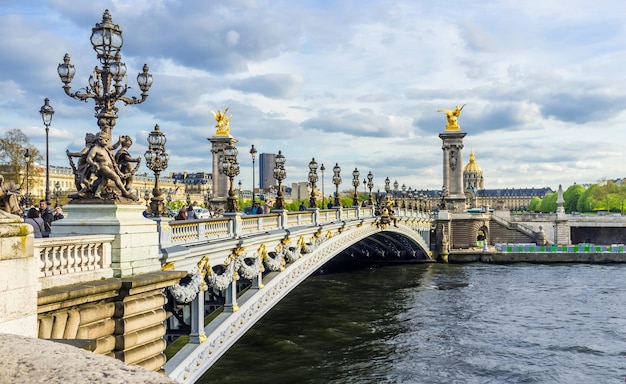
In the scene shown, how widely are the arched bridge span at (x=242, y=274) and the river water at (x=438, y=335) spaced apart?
10.7 ft

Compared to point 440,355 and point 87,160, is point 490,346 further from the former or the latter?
point 87,160

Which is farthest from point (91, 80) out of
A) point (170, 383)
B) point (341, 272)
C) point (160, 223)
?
point (341, 272)

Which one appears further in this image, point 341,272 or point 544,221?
point 544,221

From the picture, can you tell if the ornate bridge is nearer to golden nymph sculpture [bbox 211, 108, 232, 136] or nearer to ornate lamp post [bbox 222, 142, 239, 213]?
ornate lamp post [bbox 222, 142, 239, 213]

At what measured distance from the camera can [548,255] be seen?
65188mm

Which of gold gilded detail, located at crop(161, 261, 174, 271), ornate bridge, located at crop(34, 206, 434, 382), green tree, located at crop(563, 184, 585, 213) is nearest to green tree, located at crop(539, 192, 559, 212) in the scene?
green tree, located at crop(563, 184, 585, 213)

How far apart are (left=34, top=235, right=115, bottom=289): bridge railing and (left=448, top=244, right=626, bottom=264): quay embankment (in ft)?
192

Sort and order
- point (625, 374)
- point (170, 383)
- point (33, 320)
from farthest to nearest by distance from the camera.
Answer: point (625, 374) → point (33, 320) → point (170, 383)

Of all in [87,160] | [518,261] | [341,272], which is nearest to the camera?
[87,160]

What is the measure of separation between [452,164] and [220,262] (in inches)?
2849

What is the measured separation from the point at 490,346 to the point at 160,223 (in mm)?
19734

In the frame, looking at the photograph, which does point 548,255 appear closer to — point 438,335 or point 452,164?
point 452,164

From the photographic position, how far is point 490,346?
2919 centimetres

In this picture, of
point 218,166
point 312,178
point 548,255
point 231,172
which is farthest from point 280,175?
point 218,166
